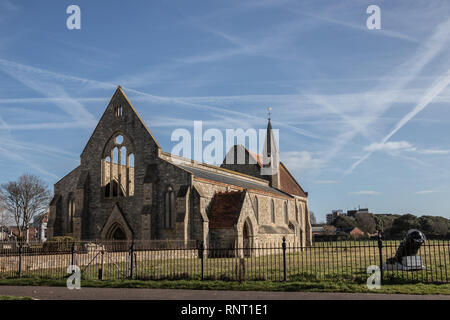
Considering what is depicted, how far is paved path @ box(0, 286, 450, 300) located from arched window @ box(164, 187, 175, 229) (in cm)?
1874

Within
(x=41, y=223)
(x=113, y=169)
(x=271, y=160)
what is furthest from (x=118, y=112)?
(x=41, y=223)

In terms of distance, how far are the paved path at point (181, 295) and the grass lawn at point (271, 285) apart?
54cm

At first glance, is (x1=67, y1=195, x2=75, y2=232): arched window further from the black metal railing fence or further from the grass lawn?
the grass lawn

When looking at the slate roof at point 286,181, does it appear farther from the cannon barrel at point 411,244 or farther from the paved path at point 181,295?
the paved path at point 181,295

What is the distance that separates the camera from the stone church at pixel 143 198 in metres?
33.2

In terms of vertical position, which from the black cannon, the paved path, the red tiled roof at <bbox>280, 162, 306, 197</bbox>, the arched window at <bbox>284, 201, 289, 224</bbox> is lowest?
the paved path

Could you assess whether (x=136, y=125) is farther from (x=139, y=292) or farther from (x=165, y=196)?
(x=139, y=292)

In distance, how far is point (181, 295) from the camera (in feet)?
44.0

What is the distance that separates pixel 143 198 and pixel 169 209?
252cm

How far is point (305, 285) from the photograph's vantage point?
47.1 feet

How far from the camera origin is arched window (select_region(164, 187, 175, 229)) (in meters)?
34.1

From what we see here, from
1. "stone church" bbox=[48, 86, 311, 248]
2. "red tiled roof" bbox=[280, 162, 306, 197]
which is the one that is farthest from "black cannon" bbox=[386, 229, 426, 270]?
"red tiled roof" bbox=[280, 162, 306, 197]

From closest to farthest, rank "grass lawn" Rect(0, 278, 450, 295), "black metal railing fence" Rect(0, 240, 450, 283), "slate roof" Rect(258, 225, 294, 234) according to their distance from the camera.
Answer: "grass lawn" Rect(0, 278, 450, 295)
"black metal railing fence" Rect(0, 240, 450, 283)
"slate roof" Rect(258, 225, 294, 234)
